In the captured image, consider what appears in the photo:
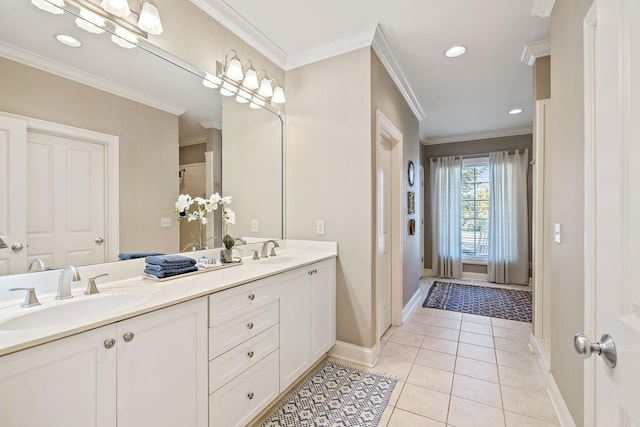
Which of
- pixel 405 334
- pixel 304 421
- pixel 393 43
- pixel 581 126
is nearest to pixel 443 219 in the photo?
pixel 405 334

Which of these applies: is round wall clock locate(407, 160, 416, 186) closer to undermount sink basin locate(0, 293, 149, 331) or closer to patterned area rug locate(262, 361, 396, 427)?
patterned area rug locate(262, 361, 396, 427)

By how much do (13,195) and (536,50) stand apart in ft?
11.5

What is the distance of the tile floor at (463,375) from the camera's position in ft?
5.65

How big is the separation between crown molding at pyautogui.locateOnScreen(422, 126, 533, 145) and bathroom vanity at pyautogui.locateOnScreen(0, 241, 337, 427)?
4532 mm

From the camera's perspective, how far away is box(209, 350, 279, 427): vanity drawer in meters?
1.34

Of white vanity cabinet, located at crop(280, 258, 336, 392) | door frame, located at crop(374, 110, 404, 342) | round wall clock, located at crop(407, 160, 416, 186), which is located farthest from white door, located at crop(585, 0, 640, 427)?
round wall clock, located at crop(407, 160, 416, 186)

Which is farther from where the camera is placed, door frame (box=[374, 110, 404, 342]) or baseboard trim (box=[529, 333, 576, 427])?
door frame (box=[374, 110, 404, 342])

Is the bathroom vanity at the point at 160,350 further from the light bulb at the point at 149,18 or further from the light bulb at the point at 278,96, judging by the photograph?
the light bulb at the point at 278,96

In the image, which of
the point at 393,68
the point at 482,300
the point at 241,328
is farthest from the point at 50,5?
the point at 482,300

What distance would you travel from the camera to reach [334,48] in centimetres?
236

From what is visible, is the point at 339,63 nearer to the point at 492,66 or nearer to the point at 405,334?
the point at 492,66

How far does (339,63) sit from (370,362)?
7.95 ft

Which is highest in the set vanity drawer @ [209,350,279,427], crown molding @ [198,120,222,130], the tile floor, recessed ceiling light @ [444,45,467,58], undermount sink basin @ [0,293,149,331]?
recessed ceiling light @ [444,45,467,58]

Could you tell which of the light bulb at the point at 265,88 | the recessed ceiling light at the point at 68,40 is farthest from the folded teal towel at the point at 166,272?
the light bulb at the point at 265,88
